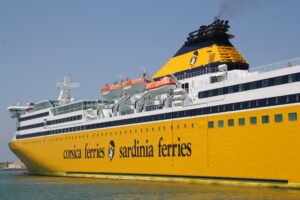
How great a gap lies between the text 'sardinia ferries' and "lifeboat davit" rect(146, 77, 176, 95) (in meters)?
→ 0.09

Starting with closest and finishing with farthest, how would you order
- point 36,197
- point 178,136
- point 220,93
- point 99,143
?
point 36,197, point 220,93, point 178,136, point 99,143

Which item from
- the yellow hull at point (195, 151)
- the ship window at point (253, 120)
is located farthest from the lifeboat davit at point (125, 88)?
the ship window at point (253, 120)

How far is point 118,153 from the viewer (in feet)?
142

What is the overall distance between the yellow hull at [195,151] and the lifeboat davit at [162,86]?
9.91ft

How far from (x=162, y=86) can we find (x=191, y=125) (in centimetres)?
559

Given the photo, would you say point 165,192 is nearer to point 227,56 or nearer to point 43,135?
point 227,56

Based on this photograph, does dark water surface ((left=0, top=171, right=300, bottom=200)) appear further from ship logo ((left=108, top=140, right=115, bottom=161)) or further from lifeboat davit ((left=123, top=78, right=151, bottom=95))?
lifeboat davit ((left=123, top=78, right=151, bottom=95))

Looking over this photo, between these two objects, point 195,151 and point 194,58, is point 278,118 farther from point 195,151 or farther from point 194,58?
point 194,58

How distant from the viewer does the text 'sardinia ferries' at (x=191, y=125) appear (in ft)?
93.0

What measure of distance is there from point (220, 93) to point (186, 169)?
6.42 metres

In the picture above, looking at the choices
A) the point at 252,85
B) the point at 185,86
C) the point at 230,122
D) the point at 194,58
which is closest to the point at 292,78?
the point at 252,85

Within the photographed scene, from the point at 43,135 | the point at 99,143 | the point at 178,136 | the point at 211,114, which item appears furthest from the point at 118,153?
the point at 43,135

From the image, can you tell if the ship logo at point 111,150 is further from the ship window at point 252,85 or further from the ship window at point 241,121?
the ship window at point 252,85

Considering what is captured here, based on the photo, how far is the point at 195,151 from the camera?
34.0 meters
